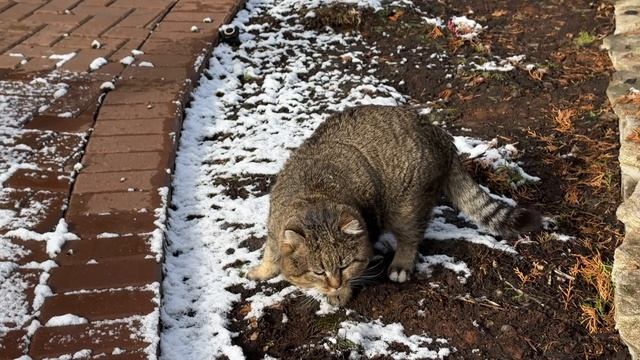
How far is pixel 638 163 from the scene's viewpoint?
3084 mm

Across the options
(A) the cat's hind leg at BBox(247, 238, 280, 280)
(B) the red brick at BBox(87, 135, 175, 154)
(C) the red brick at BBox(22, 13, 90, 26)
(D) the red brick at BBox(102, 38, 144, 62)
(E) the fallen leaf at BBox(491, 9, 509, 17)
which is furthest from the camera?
(E) the fallen leaf at BBox(491, 9, 509, 17)

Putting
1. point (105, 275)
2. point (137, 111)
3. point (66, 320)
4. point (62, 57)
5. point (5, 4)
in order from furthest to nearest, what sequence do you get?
point (5, 4) → point (62, 57) → point (137, 111) → point (105, 275) → point (66, 320)

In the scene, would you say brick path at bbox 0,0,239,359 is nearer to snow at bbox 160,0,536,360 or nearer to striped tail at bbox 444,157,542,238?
A: snow at bbox 160,0,536,360

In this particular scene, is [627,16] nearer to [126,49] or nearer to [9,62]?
[126,49]

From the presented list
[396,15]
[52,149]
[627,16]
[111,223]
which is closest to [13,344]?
[111,223]

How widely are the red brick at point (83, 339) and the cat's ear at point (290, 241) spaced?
2.25 feet

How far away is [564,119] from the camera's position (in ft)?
13.5

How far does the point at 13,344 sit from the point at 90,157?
135 centimetres

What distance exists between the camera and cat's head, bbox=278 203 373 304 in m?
2.72

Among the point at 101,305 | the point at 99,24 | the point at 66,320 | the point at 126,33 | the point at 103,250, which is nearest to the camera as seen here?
the point at 66,320

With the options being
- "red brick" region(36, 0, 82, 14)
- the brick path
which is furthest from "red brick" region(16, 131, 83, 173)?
"red brick" region(36, 0, 82, 14)

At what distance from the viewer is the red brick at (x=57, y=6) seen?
17.4 ft

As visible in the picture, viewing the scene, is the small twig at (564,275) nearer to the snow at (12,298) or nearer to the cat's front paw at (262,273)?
the cat's front paw at (262,273)

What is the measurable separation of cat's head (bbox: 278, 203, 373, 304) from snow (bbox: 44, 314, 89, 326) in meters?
0.89
